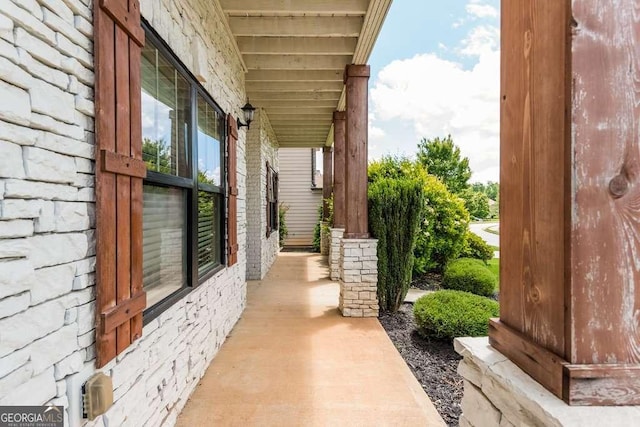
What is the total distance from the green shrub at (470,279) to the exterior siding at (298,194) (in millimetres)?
7505

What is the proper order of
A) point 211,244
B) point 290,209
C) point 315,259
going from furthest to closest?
1. point 290,209
2. point 315,259
3. point 211,244

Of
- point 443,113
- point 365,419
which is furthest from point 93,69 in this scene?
point 443,113

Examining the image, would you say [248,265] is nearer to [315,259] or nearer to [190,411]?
[315,259]

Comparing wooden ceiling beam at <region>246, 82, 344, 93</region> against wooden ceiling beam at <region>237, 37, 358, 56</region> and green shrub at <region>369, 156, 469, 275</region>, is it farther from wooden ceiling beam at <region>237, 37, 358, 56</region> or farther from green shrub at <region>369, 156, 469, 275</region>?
green shrub at <region>369, 156, 469, 275</region>

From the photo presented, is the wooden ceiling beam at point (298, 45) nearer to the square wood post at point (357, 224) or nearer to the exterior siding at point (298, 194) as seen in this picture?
the square wood post at point (357, 224)

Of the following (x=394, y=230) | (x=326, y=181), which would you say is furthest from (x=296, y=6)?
(x=326, y=181)

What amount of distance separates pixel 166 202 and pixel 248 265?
4.45 metres

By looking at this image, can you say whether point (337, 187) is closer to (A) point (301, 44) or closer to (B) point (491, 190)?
(A) point (301, 44)

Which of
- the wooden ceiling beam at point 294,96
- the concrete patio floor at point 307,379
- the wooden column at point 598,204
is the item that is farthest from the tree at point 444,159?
the wooden column at point 598,204

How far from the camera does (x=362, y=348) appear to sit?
135 inches

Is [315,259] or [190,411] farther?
[315,259]

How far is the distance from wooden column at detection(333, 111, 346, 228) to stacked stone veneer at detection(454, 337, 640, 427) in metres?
5.64

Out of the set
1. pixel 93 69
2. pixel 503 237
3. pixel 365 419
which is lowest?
pixel 365 419

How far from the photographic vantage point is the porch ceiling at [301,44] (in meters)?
3.42
